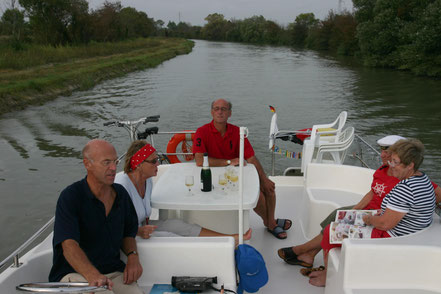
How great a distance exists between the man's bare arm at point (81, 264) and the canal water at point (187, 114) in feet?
13.6

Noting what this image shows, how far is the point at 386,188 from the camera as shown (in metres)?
2.39

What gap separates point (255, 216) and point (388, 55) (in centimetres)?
2474

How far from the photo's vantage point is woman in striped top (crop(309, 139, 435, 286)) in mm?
1940

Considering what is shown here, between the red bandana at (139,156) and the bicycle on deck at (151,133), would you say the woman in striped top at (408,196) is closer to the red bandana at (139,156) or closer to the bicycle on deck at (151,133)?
the red bandana at (139,156)

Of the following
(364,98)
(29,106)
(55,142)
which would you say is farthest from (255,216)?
(364,98)

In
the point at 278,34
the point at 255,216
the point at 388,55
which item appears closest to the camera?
the point at 255,216

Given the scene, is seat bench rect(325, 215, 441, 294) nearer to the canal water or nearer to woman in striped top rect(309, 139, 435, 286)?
woman in striped top rect(309, 139, 435, 286)

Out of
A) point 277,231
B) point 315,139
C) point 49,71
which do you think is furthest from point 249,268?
point 49,71

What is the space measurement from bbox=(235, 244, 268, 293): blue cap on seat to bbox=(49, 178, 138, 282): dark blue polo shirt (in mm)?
624

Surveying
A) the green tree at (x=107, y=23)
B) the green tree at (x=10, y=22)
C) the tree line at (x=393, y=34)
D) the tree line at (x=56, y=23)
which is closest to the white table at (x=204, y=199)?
the tree line at (x=393, y=34)

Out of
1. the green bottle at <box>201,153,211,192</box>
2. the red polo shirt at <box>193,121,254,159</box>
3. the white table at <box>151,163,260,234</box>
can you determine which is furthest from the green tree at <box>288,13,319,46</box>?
the green bottle at <box>201,153,211,192</box>

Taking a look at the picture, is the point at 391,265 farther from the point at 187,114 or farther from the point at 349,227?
the point at 187,114

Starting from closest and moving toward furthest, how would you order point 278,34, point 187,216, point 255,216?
point 187,216, point 255,216, point 278,34

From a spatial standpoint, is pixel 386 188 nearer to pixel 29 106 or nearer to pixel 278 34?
pixel 29 106
